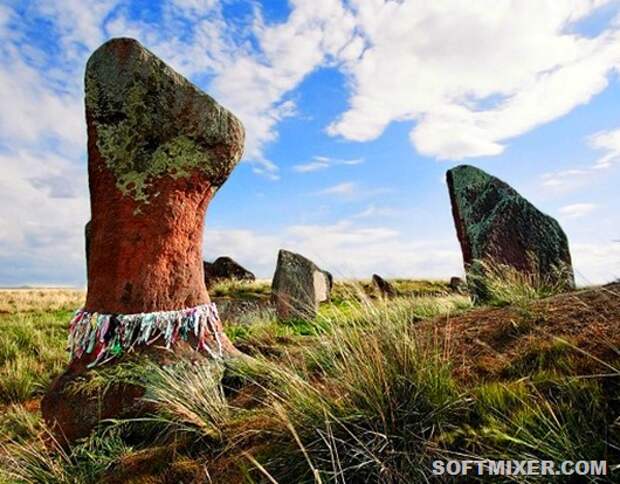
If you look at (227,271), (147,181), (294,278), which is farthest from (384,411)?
(227,271)

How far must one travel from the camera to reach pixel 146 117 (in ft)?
13.9

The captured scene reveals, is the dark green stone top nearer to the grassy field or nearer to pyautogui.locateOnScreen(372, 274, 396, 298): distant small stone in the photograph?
the grassy field

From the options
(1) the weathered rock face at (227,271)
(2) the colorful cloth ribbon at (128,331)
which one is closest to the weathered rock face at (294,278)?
(1) the weathered rock face at (227,271)

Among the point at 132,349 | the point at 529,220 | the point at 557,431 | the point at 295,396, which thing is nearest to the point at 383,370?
the point at 295,396

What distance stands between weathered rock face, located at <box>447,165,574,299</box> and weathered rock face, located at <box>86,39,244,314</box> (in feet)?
15.7

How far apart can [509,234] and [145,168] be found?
584 centimetres

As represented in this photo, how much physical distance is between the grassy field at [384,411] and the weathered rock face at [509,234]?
12.0ft

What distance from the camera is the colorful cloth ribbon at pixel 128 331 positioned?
3.92 metres

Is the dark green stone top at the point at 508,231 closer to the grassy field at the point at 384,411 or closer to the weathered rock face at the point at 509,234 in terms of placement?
the weathered rock face at the point at 509,234

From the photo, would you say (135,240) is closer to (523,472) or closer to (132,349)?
(132,349)

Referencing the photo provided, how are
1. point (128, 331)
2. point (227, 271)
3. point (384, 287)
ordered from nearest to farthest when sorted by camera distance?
1. point (128, 331)
2. point (384, 287)
3. point (227, 271)

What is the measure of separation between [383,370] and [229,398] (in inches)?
63.3

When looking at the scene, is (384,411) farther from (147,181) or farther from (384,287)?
(384,287)

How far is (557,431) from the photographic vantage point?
2.05 meters
